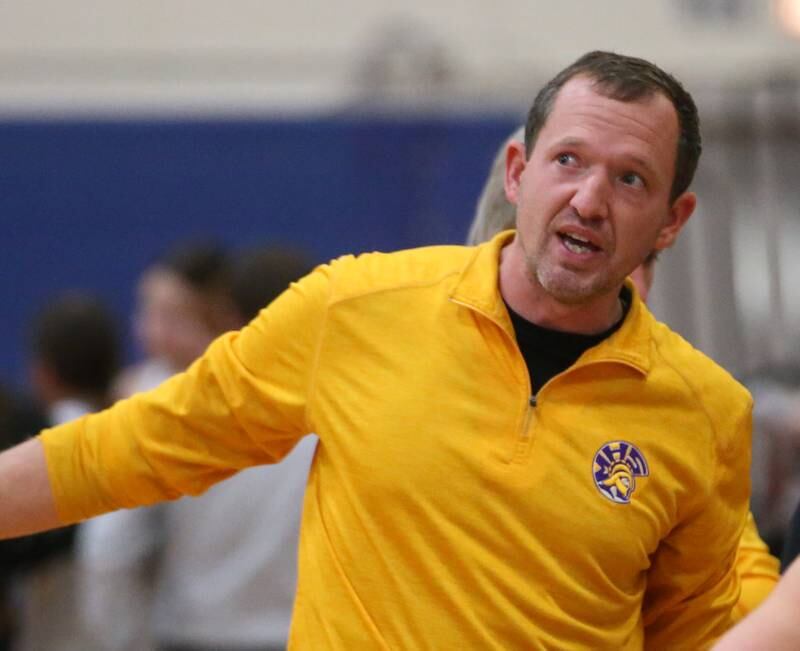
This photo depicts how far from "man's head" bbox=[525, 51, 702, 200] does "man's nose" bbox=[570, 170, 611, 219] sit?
0.39 ft

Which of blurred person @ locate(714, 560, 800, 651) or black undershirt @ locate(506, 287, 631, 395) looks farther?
black undershirt @ locate(506, 287, 631, 395)

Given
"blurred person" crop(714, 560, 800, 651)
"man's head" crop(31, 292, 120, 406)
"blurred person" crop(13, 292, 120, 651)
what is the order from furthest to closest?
"man's head" crop(31, 292, 120, 406) → "blurred person" crop(13, 292, 120, 651) → "blurred person" crop(714, 560, 800, 651)

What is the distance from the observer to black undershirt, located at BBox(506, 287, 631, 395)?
2186 millimetres

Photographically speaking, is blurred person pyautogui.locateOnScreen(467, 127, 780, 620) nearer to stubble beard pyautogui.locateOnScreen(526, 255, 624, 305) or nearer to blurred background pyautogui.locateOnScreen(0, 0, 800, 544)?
stubble beard pyautogui.locateOnScreen(526, 255, 624, 305)

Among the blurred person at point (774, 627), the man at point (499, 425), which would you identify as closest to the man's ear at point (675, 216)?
the man at point (499, 425)

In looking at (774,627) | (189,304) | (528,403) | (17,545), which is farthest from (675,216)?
(17,545)

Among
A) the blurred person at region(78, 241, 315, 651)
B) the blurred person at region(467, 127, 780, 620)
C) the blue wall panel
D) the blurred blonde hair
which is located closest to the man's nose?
the blurred person at region(467, 127, 780, 620)

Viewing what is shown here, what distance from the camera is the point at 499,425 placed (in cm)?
212

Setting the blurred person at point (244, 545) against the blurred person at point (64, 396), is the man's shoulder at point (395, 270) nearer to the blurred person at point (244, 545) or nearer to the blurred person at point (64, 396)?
the blurred person at point (244, 545)

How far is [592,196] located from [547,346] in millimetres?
231

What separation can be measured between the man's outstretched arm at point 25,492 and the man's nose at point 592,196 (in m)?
0.84

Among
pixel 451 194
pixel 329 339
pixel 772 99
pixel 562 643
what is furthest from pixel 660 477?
pixel 772 99

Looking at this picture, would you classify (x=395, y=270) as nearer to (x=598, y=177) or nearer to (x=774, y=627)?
(x=598, y=177)

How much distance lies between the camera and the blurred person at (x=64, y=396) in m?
4.70
